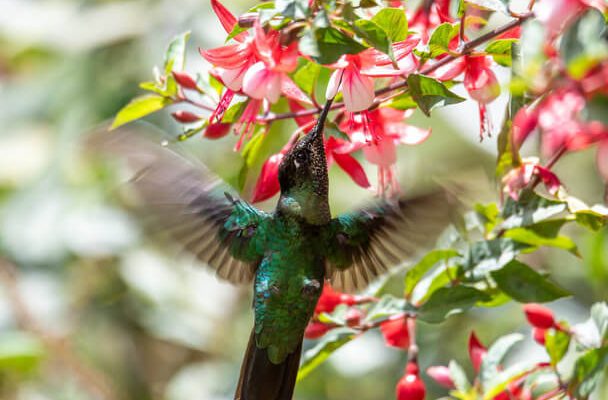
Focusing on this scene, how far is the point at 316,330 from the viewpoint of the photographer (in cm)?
129

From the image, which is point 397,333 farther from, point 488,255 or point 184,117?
point 184,117

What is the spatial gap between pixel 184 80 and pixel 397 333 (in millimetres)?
470

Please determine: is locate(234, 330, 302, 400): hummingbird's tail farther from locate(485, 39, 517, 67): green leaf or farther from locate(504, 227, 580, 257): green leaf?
locate(485, 39, 517, 67): green leaf

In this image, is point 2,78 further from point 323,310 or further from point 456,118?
point 323,310

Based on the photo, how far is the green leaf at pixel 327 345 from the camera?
1.25 m

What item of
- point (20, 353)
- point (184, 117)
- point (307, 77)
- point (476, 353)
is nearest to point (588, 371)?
point (476, 353)

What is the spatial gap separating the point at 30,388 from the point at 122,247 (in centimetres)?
51

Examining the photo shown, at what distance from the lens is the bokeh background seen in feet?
7.98

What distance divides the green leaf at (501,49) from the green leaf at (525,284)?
11.0 inches

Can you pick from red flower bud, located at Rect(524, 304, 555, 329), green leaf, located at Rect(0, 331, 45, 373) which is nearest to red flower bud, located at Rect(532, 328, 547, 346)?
red flower bud, located at Rect(524, 304, 555, 329)

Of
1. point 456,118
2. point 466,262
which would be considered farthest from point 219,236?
point 456,118

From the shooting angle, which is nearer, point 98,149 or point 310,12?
point 310,12

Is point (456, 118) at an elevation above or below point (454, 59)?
above

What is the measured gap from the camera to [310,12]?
891 millimetres
